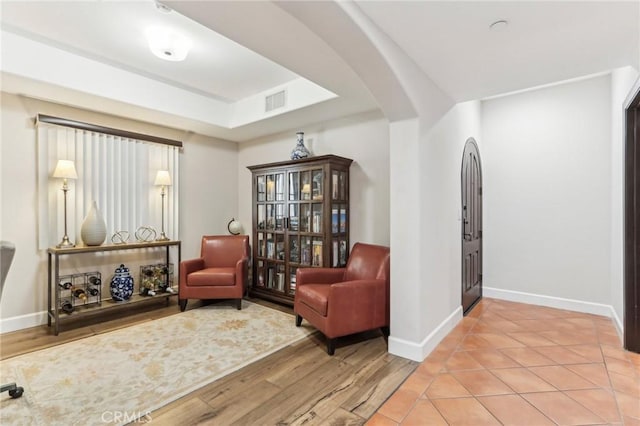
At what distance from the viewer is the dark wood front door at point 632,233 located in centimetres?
250

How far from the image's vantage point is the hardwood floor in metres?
1.81

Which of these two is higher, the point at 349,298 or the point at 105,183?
the point at 105,183

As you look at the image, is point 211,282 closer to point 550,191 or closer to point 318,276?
point 318,276

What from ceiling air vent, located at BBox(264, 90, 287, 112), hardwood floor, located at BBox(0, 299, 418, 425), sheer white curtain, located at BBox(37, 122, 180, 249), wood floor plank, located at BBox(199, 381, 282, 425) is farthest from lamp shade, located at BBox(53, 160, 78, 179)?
wood floor plank, located at BBox(199, 381, 282, 425)

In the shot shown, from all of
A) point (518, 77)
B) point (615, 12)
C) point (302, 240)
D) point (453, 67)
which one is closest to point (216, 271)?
point (302, 240)

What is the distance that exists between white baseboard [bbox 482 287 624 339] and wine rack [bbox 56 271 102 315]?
484 cm

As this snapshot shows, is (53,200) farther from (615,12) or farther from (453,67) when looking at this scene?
(615,12)

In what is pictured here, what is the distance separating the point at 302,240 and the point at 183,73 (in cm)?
230

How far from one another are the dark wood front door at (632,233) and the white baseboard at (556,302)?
1.46 ft

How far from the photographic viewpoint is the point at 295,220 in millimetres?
3908

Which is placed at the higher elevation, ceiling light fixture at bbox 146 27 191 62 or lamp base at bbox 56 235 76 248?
Answer: ceiling light fixture at bbox 146 27 191 62

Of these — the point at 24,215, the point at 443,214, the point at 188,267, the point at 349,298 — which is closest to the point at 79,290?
the point at 24,215

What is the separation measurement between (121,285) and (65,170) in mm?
1387

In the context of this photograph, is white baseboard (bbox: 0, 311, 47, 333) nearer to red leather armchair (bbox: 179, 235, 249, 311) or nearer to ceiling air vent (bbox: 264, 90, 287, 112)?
red leather armchair (bbox: 179, 235, 249, 311)
